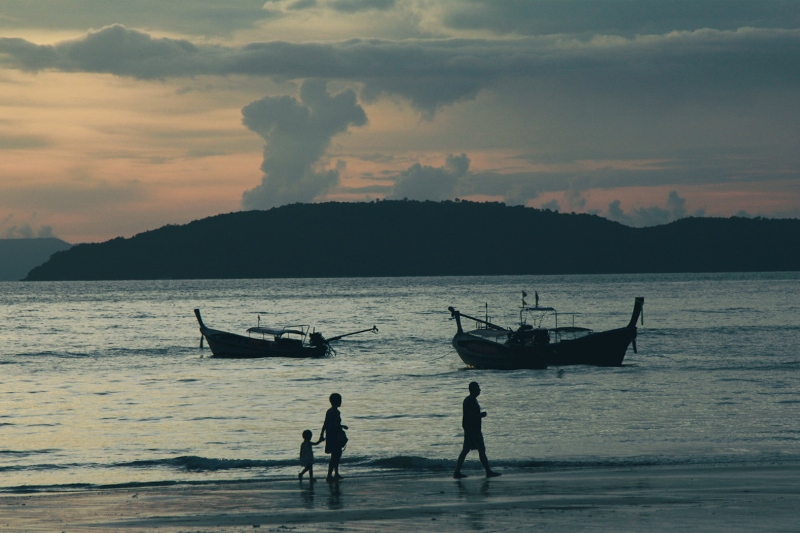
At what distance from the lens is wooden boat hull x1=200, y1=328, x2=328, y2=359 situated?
60.1 m

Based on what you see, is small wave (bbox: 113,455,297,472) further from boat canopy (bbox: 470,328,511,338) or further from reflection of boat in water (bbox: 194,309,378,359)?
reflection of boat in water (bbox: 194,309,378,359)

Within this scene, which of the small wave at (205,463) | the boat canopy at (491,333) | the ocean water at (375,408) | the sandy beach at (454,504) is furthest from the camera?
the boat canopy at (491,333)

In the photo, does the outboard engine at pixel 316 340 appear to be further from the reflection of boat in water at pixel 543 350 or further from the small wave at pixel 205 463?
the small wave at pixel 205 463

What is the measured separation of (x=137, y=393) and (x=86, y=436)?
14522mm

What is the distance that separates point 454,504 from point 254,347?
4688cm

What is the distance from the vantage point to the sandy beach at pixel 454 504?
1429cm

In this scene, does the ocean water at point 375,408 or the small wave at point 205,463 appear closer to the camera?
the small wave at point 205,463

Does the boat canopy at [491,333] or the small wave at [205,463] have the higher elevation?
the boat canopy at [491,333]

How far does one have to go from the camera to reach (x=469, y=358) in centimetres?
5084

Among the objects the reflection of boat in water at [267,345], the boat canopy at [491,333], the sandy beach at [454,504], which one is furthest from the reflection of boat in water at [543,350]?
the sandy beach at [454,504]

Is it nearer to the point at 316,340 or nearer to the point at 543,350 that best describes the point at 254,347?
the point at 316,340

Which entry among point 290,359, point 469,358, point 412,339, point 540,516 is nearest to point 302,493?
point 540,516

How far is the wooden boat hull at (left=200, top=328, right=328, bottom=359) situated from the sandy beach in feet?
132

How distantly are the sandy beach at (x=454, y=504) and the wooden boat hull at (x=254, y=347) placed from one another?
40.2 metres
